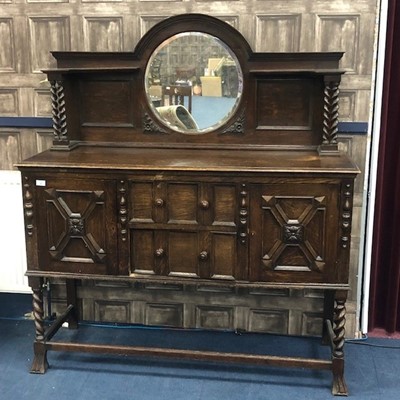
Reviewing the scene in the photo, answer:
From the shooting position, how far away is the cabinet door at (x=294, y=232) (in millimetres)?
2465

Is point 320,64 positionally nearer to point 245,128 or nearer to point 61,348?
point 245,128

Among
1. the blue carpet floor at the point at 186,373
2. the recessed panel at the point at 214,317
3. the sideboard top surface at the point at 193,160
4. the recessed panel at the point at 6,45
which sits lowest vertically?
Answer: the blue carpet floor at the point at 186,373

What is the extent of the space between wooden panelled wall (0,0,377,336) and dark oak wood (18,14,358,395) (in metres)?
0.13

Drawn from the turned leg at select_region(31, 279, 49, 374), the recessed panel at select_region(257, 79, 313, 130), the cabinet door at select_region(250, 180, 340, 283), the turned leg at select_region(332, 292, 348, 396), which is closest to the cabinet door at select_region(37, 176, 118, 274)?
the turned leg at select_region(31, 279, 49, 374)

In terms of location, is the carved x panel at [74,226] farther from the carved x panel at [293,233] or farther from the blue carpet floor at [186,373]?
the carved x panel at [293,233]

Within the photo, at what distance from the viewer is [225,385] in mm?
2738

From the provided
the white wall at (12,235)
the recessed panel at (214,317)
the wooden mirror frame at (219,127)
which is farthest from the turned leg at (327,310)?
the white wall at (12,235)

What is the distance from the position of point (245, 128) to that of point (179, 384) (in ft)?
4.26

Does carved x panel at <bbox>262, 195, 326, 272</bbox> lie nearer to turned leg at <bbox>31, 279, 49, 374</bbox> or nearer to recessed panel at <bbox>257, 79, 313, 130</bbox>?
recessed panel at <bbox>257, 79, 313, 130</bbox>

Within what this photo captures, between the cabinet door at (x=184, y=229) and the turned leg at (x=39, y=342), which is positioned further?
the turned leg at (x=39, y=342)

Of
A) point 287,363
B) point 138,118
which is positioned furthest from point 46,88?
point 287,363

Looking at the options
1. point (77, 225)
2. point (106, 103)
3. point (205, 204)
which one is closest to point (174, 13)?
point (106, 103)

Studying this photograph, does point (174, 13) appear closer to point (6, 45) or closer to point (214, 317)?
point (6, 45)

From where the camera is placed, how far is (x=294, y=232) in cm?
250
